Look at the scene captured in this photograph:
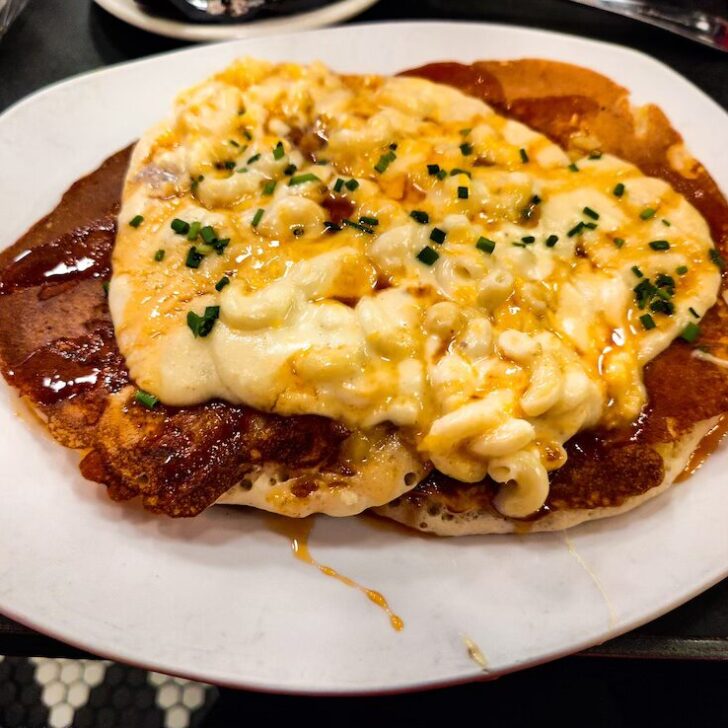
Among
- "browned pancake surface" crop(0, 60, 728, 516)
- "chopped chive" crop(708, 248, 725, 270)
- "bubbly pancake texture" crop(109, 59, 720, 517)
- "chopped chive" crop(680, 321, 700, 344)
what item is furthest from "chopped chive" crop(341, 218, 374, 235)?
"chopped chive" crop(708, 248, 725, 270)

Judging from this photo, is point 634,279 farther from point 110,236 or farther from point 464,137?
point 110,236

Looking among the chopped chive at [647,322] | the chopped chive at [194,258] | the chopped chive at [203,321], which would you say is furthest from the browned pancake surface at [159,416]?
the chopped chive at [194,258]

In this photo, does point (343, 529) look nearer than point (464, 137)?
Yes

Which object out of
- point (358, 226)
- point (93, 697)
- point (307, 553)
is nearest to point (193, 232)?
point (358, 226)

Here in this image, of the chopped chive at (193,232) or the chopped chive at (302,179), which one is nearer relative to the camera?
the chopped chive at (193,232)

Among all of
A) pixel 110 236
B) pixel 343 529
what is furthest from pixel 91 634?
pixel 110 236

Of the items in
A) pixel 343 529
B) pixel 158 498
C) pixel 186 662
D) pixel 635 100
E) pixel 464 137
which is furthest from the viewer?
pixel 635 100

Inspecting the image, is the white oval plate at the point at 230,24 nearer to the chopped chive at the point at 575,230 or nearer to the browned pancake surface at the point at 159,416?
the browned pancake surface at the point at 159,416

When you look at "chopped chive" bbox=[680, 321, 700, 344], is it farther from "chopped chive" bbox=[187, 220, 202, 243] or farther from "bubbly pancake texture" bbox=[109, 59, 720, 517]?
"chopped chive" bbox=[187, 220, 202, 243]
